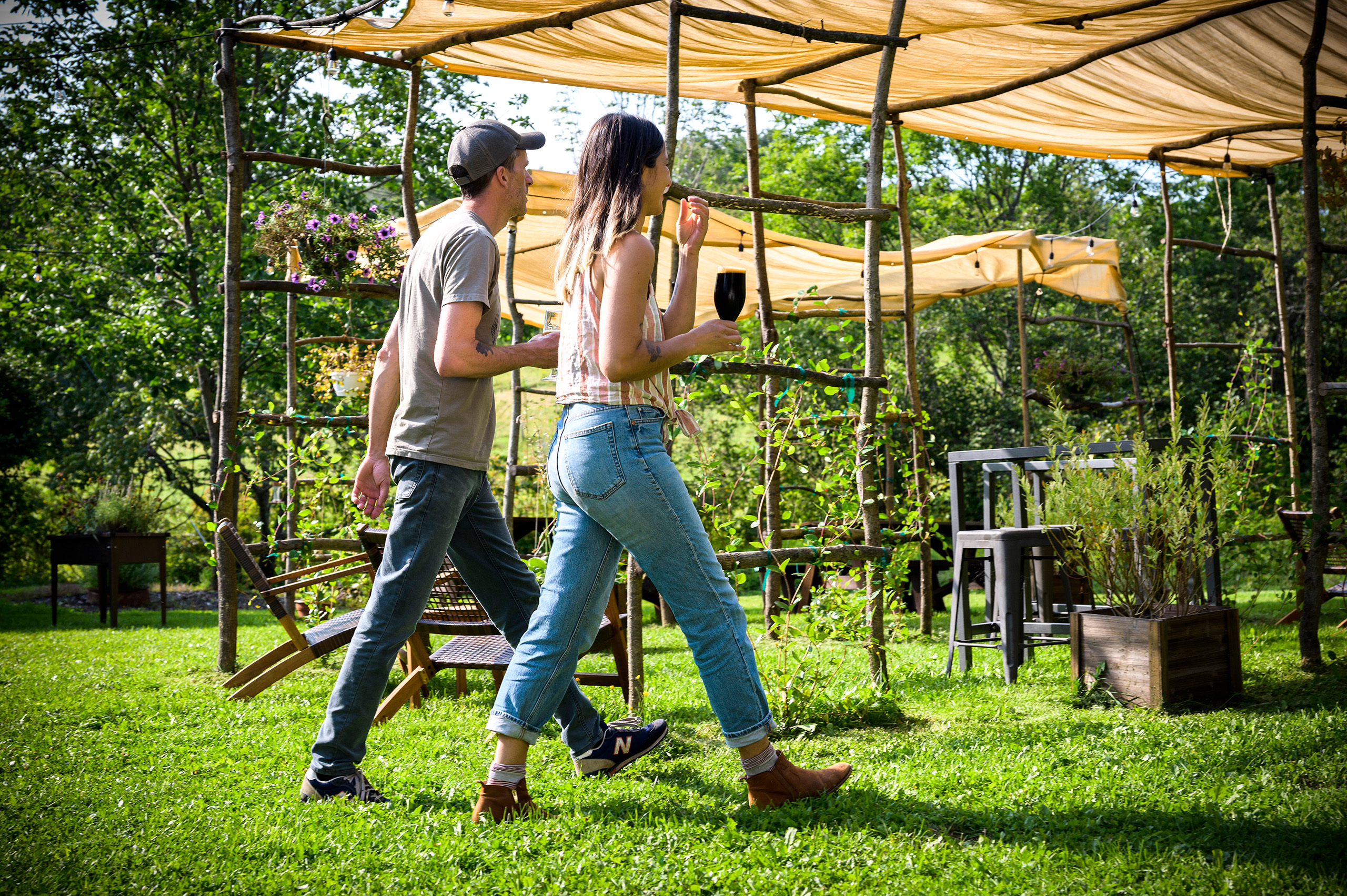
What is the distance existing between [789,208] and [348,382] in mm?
3307

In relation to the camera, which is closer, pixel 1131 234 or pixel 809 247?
pixel 809 247

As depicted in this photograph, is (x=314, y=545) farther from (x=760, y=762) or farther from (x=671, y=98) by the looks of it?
(x=760, y=762)

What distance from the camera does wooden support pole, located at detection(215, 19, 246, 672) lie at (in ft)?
16.6

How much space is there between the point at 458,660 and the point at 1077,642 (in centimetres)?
241

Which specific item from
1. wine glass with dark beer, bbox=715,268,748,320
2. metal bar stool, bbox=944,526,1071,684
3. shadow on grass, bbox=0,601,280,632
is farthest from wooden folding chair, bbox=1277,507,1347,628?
shadow on grass, bbox=0,601,280,632

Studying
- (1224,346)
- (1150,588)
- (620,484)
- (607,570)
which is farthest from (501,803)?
(1224,346)

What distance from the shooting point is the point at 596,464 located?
238cm

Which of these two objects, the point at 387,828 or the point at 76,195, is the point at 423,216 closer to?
the point at 387,828

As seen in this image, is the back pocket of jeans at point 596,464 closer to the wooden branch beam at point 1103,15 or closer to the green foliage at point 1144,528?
the green foliage at point 1144,528

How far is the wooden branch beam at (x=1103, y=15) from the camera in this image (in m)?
4.45

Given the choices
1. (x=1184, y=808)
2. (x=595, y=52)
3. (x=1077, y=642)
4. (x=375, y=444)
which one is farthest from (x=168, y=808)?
(x=595, y=52)

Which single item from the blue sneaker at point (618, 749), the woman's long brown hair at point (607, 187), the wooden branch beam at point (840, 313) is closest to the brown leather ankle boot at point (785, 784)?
the blue sneaker at point (618, 749)

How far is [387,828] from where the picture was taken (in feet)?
8.11

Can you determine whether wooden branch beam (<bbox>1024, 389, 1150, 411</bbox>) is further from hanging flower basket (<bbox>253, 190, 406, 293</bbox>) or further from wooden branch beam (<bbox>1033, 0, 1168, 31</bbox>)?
hanging flower basket (<bbox>253, 190, 406, 293</bbox>)
